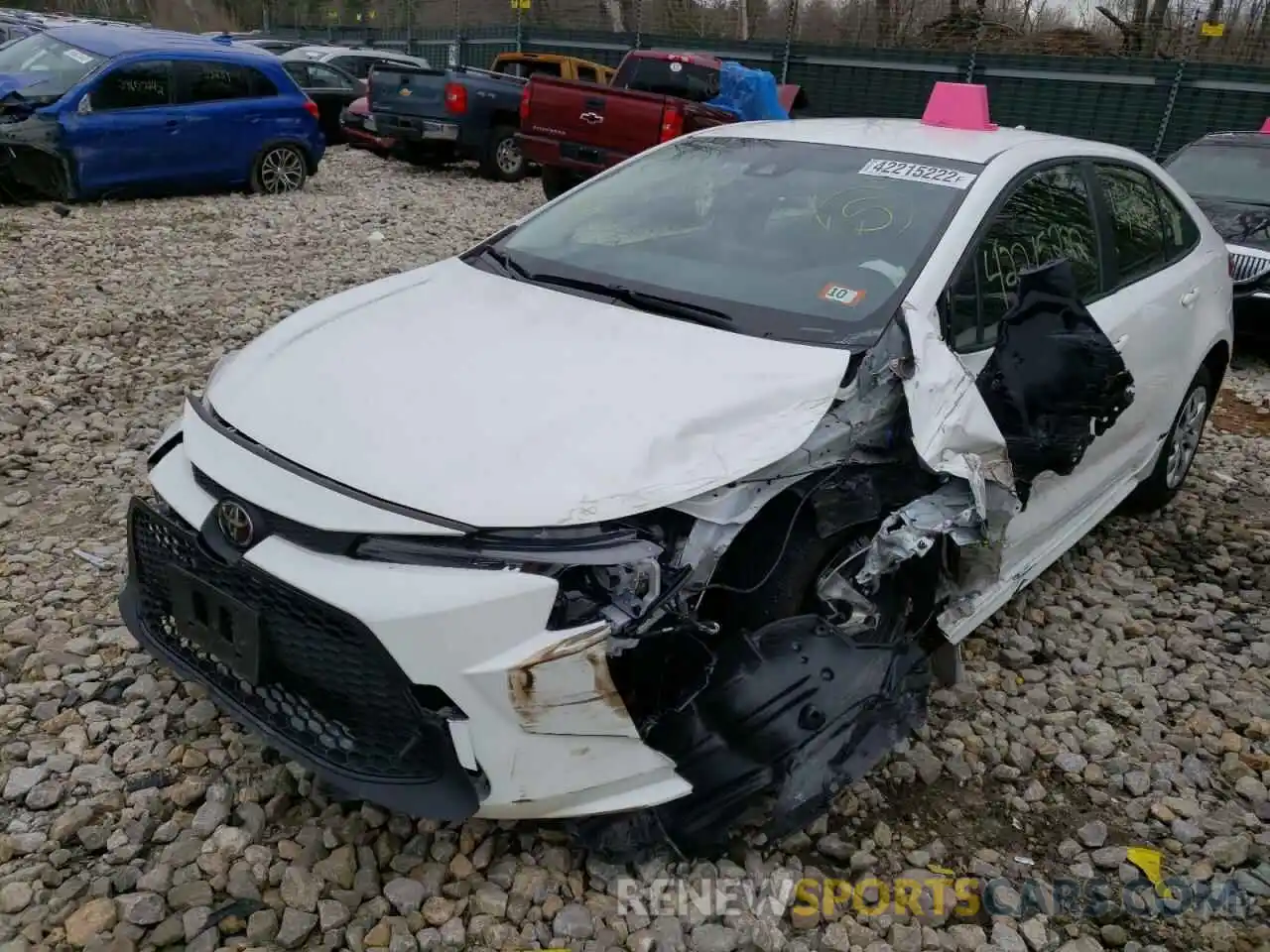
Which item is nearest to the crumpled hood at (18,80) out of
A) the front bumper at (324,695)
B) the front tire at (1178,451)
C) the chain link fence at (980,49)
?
the front bumper at (324,695)

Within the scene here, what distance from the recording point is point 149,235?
26.8 feet

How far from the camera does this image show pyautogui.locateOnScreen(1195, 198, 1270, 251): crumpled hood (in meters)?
7.03

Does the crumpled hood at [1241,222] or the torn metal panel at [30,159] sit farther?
the torn metal panel at [30,159]

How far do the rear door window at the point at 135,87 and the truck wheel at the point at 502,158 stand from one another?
13.2 feet

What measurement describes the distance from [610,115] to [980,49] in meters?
10.2

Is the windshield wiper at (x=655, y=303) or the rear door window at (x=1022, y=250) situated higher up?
the rear door window at (x=1022, y=250)

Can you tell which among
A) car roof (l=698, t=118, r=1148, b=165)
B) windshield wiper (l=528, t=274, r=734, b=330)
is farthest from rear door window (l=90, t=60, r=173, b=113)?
windshield wiper (l=528, t=274, r=734, b=330)

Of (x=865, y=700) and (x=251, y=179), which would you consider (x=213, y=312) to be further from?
(x=865, y=700)

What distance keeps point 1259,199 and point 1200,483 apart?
3653mm

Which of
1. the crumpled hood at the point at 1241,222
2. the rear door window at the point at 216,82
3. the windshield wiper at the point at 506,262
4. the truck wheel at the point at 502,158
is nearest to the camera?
the windshield wiper at the point at 506,262

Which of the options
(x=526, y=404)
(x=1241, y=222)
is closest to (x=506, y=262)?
(x=526, y=404)

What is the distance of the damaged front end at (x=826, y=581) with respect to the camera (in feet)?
7.23

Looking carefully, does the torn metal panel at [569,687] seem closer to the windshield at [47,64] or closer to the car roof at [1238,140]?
the car roof at [1238,140]

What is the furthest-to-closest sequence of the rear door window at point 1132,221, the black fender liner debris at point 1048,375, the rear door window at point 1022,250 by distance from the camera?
the rear door window at point 1132,221, the rear door window at point 1022,250, the black fender liner debris at point 1048,375
